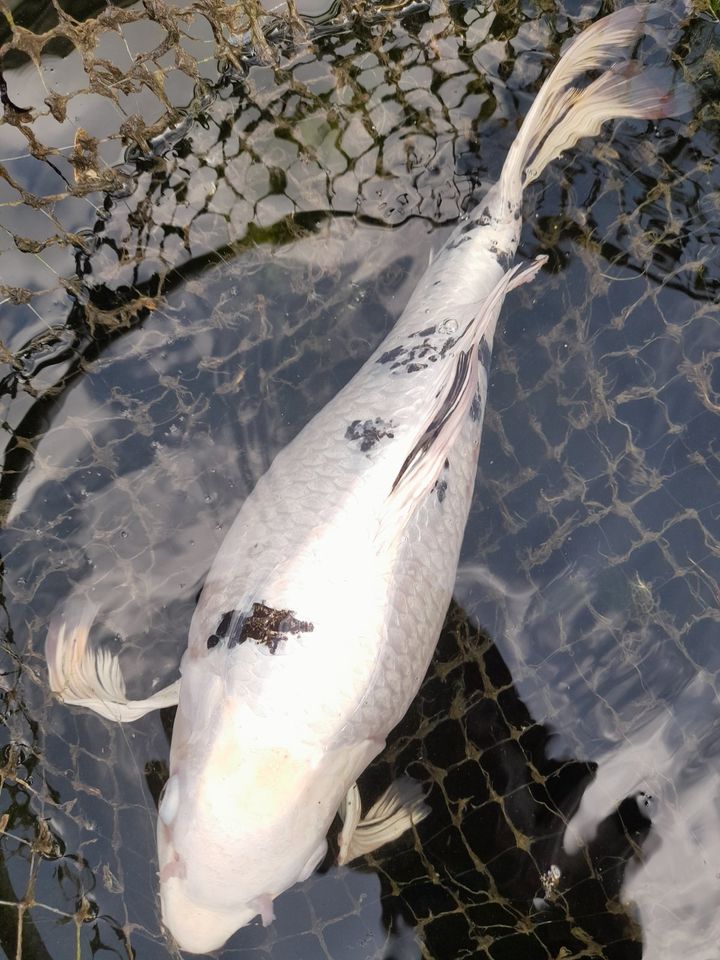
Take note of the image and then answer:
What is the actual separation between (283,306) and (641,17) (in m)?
2.53

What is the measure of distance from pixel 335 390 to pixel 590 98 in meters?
2.08

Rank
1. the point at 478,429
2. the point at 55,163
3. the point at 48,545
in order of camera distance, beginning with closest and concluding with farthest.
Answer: the point at 478,429 < the point at 48,545 < the point at 55,163

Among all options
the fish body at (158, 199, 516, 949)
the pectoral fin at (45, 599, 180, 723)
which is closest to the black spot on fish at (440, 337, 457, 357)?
the fish body at (158, 199, 516, 949)

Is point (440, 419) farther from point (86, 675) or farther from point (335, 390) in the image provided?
point (86, 675)

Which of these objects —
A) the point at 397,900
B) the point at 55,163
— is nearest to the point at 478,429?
the point at 397,900

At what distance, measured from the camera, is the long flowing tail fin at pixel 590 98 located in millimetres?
A: 3975

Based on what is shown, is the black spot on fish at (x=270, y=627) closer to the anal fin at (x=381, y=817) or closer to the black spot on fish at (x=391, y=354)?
the anal fin at (x=381, y=817)

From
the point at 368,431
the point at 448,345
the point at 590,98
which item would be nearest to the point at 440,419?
the point at 368,431

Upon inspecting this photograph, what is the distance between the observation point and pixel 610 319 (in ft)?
14.2

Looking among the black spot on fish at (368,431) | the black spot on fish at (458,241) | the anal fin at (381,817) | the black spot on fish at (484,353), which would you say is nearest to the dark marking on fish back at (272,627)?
the black spot on fish at (368,431)

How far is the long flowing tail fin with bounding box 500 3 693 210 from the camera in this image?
13.0ft

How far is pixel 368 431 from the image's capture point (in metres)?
3.38

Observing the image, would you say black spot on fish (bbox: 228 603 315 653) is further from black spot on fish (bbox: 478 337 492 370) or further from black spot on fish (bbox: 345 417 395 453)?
black spot on fish (bbox: 478 337 492 370)

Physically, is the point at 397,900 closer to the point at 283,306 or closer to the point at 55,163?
the point at 283,306
